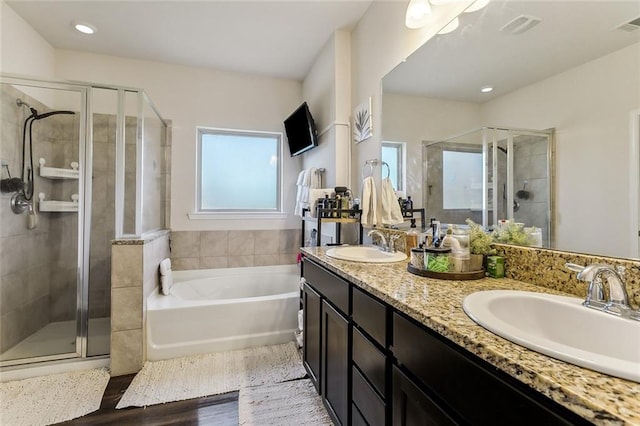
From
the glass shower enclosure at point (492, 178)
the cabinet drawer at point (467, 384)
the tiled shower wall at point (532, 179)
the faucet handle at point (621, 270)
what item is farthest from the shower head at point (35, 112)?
the faucet handle at point (621, 270)

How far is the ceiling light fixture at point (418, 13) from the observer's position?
153 cm

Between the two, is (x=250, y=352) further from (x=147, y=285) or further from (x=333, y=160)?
(x=333, y=160)

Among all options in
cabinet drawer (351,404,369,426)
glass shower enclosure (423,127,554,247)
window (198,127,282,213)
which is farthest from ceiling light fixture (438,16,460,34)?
window (198,127,282,213)

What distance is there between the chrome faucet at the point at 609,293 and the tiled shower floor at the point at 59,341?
2.77 meters

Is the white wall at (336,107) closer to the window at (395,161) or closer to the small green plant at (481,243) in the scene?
the window at (395,161)

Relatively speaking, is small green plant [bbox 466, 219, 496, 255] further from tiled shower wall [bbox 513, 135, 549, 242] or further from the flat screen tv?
the flat screen tv

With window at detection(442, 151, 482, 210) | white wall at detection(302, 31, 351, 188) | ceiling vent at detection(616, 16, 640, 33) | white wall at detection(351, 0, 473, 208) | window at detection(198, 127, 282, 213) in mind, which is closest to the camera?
ceiling vent at detection(616, 16, 640, 33)

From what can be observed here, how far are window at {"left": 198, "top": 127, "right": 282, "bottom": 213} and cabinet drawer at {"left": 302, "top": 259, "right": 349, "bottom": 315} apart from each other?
1778mm

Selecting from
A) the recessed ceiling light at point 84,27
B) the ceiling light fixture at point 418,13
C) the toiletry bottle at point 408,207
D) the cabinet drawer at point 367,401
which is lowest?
the cabinet drawer at point 367,401

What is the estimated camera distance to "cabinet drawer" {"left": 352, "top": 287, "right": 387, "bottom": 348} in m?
0.96

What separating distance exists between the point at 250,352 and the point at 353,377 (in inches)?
53.3

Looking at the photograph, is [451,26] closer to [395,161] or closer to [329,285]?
[395,161]

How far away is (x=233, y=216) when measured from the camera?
128 inches

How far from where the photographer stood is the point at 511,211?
3.90ft
